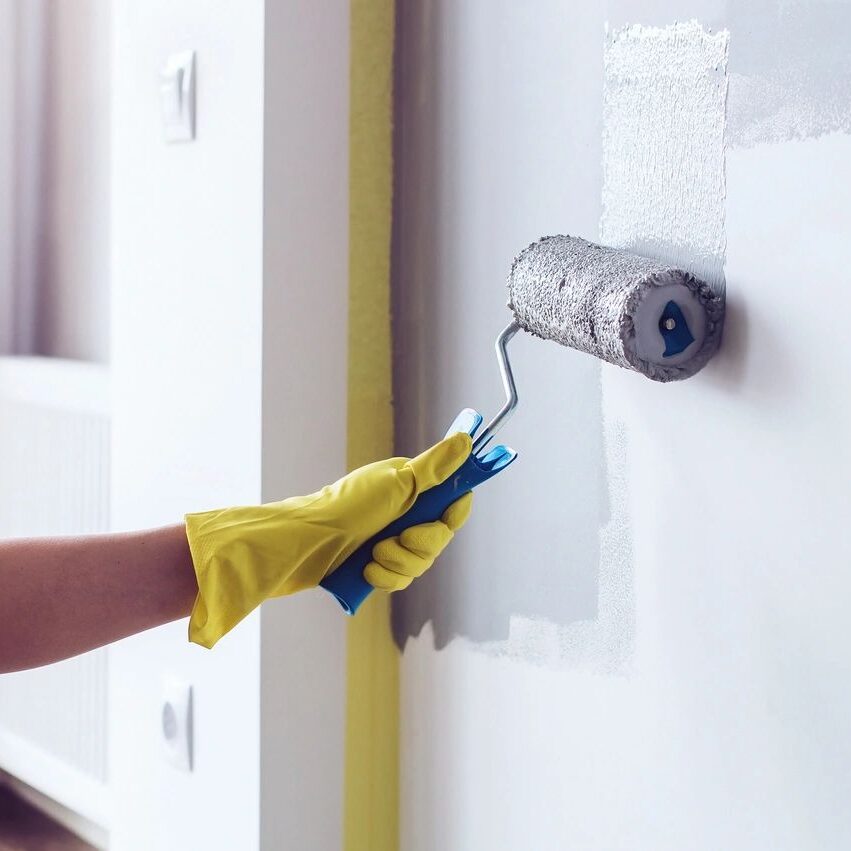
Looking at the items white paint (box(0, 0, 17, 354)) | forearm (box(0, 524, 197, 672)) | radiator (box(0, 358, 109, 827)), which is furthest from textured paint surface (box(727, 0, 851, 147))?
white paint (box(0, 0, 17, 354))

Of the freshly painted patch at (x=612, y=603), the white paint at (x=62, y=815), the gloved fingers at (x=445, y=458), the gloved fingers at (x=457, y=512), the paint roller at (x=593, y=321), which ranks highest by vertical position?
the paint roller at (x=593, y=321)

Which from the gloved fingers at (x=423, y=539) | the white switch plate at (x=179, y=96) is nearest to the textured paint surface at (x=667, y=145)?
the gloved fingers at (x=423, y=539)

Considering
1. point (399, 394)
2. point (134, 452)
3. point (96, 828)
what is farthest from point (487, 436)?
point (96, 828)

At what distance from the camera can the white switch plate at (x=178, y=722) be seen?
1.42 m

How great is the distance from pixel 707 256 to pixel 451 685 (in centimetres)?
61

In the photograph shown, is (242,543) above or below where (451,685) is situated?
above

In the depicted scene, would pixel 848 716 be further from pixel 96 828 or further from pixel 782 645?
pixel 96 828

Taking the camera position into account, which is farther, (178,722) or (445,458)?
(178,722)

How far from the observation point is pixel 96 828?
2.04m

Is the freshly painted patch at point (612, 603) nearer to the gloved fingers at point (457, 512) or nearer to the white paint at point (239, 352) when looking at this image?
the gloved fingers at point (457, 512)

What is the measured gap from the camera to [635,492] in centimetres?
113

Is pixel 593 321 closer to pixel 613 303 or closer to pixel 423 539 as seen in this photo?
pixel 613 303

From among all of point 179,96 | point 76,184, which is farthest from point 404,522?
point 76,184

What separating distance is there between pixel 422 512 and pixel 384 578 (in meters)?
0.07
